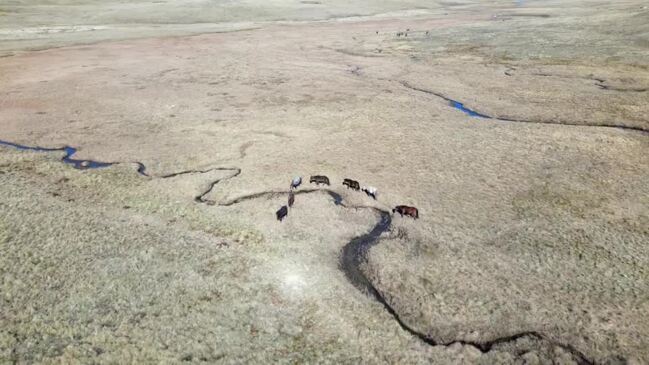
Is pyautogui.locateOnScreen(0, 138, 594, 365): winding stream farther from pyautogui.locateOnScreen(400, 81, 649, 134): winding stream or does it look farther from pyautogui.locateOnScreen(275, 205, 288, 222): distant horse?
pyautogui.locateOnScreen(400, 81, 649, 134): winding stream

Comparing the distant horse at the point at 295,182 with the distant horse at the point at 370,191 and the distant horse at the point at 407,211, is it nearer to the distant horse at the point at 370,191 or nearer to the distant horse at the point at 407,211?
the distant horse at the point at 370,191

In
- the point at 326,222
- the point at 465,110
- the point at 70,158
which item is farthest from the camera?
the point at 465,110

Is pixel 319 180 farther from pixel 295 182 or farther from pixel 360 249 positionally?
pixel 360 249

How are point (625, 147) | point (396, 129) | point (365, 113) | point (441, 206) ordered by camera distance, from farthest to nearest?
point (365, 113) → point (396, 129) → point (625, 147) → point (441, 206)

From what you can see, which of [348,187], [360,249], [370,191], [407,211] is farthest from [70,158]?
[407,211]

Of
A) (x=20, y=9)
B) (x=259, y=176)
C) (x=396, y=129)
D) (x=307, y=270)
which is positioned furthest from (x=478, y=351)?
(x=20, y=9)

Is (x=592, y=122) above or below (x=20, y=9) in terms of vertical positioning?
above

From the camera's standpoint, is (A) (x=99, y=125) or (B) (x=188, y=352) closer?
(B) (x=188, y=352)

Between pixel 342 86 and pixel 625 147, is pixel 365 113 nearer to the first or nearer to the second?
pixel 342 86
